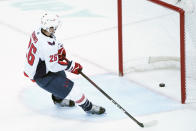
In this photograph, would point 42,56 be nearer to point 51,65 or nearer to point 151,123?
point 51,65

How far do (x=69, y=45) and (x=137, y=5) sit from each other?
151 cm

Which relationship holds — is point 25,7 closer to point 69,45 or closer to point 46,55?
point 69,45

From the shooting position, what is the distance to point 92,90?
4973 millimetres

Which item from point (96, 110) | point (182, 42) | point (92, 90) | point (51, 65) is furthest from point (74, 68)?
point (182, 42)

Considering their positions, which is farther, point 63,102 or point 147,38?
point 147,38

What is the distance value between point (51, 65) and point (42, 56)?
12 cm

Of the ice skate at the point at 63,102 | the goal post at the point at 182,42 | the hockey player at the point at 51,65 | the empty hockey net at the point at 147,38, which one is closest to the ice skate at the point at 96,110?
the hockey player at the point at 51,65

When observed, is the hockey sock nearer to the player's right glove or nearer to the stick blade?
the player's right glove

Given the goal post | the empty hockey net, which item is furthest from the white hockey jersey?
the empty hockey net

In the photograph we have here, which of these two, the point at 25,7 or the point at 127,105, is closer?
the point at 127,105

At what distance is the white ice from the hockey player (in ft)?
0.74

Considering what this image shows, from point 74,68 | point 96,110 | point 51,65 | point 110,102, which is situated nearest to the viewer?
point 51,65

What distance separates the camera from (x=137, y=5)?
16.7ft

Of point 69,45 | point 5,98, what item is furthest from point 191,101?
point 69,45
